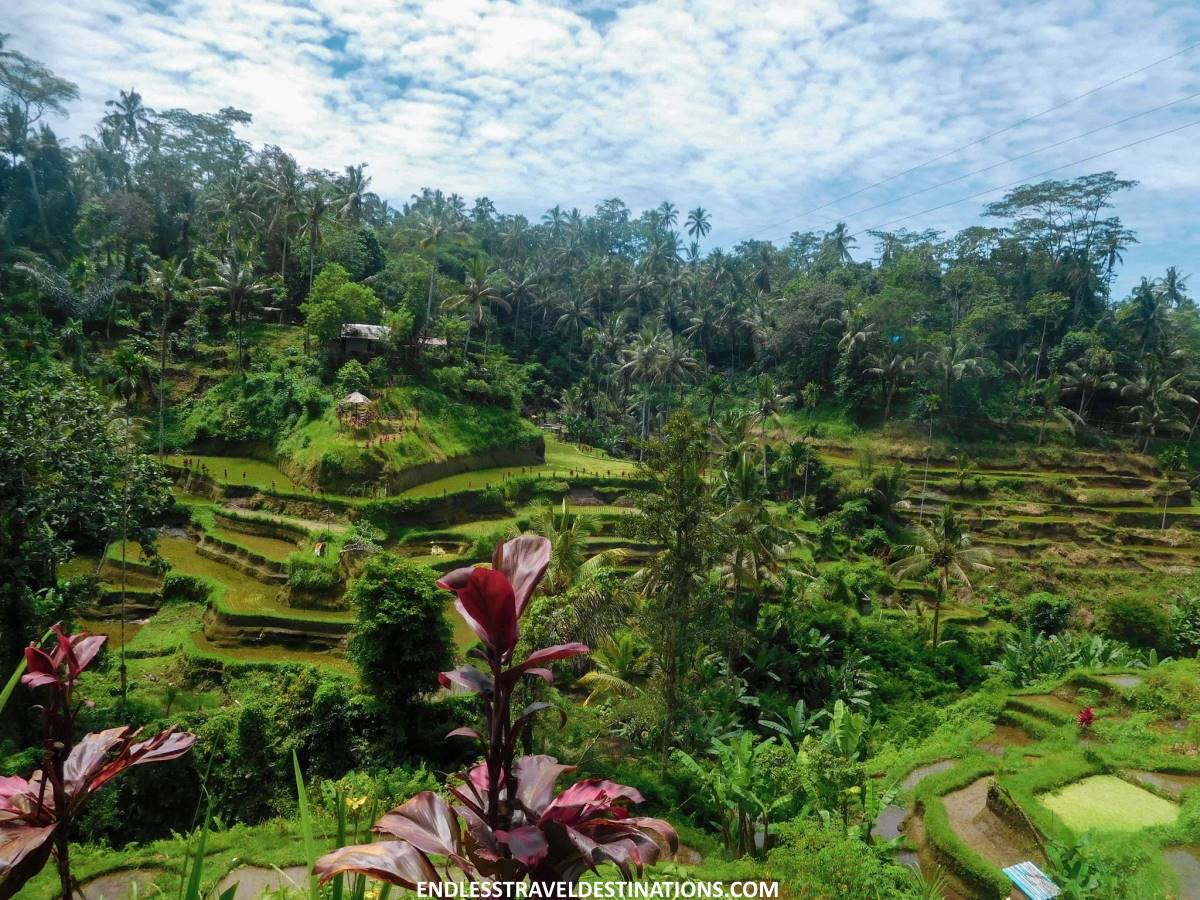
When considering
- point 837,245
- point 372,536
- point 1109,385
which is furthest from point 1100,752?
point 837,245

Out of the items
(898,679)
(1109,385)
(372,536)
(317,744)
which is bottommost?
(898,679)

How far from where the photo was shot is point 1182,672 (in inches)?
680

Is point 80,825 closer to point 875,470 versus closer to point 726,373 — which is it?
point 875,470

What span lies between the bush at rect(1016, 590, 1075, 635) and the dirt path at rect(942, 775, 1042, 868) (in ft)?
56.9

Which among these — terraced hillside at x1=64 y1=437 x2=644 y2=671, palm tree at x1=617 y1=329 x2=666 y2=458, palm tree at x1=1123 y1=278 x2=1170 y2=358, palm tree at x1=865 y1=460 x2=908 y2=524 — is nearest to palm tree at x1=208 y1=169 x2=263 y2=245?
terraced hillside at x1=64 y1=437 x2=644 y2=671

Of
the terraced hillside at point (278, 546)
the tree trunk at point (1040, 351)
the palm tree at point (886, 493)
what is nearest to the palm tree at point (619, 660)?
the terraced hillside at point (278, 546)

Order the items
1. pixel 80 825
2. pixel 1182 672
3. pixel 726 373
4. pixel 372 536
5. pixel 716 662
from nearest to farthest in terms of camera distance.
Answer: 1. pixel 80 825
2. pixel 1182 672
3. pixel 716 662
4. pixel 372 536
5. pixel 726 373

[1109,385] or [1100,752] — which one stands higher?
[1109,385]

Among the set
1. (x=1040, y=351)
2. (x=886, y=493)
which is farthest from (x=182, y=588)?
(x=1040, y=351)

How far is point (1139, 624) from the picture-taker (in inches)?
976

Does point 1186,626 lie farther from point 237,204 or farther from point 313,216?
point 237,204

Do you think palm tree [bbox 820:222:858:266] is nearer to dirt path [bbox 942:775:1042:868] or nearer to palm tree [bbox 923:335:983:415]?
palm tree [bbox 923:335:983:415]

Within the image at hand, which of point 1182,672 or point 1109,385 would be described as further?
point 1109,385

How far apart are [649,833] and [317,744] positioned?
1266 centimetres
